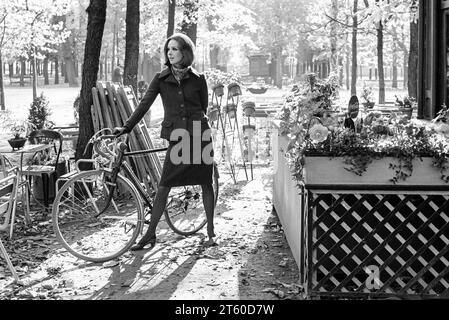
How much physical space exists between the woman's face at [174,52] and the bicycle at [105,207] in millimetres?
888

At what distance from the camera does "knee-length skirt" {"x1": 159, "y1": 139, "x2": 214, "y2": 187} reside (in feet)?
21.6

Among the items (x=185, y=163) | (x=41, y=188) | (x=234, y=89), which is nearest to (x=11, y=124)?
(x=41, y=188)

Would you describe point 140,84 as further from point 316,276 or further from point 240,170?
point 316,276

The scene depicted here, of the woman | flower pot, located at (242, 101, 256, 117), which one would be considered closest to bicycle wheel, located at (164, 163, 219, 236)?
the woman

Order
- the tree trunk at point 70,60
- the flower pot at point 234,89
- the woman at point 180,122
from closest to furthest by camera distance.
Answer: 1. the woman at point 180,122
2. the flower pot at point 234,89
3. the tree trunk at point 70,60

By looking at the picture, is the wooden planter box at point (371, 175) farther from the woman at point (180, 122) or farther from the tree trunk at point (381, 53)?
the tree trunk at point (381, 53)

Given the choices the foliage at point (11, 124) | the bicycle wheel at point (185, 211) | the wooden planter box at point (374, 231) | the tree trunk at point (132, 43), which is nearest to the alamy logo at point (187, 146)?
the bicycle wheel at point (185, 211)

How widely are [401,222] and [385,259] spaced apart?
1.07 feet

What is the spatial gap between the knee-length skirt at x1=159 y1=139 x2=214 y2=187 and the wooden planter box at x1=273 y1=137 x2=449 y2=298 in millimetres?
1628

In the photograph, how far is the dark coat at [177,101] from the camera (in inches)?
260

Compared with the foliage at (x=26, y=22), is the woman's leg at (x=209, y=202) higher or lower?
lower

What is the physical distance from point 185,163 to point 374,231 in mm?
2177

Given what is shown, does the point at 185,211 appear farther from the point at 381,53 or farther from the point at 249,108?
the point at 381,53
